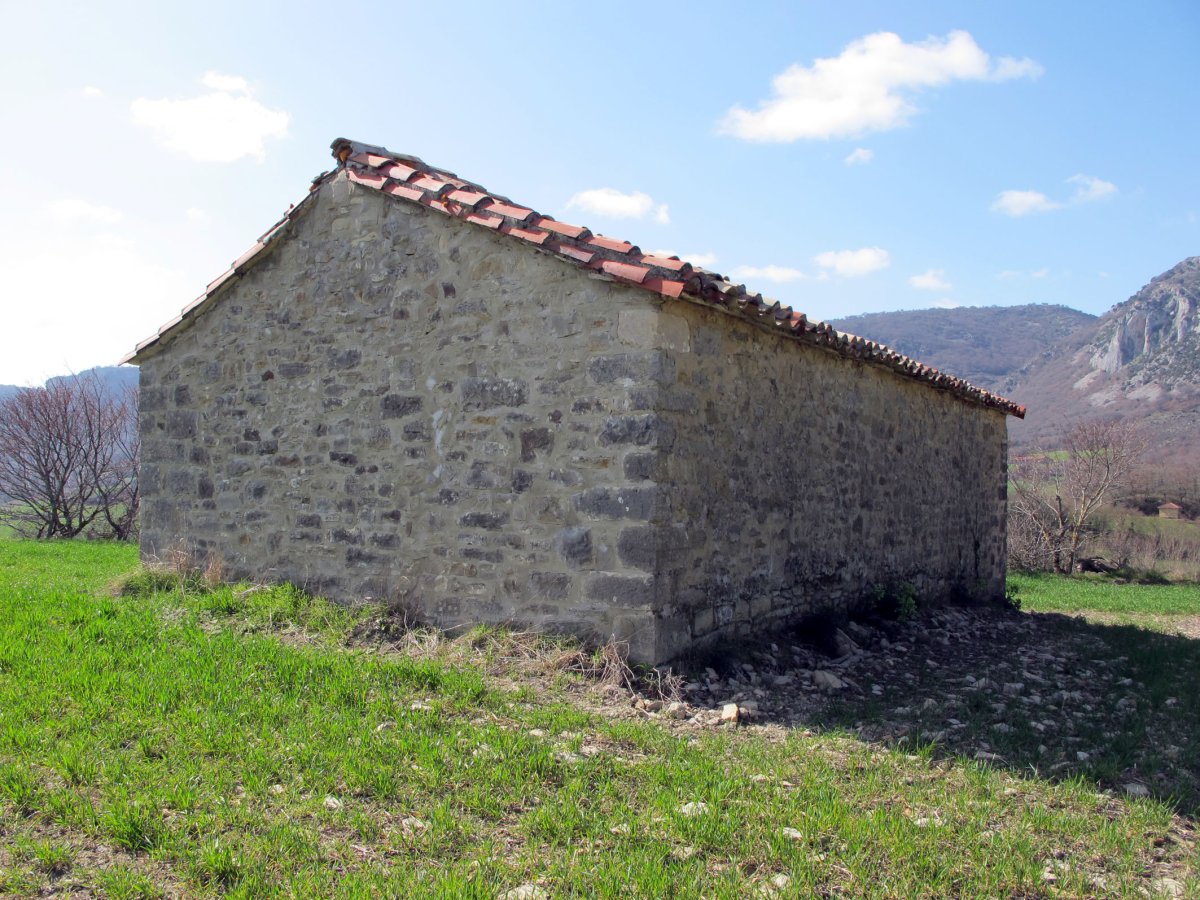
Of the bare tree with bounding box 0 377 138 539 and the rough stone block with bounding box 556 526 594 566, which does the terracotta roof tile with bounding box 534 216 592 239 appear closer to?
the rough stone block with bounding box 556 526 594 566

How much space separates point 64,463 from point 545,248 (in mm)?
17545

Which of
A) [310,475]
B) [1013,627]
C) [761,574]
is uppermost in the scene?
[310,475]

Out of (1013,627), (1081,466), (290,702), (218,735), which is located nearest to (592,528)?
(290,702)

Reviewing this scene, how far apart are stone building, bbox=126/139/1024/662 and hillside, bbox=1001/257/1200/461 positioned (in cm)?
4126

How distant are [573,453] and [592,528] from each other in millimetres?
517

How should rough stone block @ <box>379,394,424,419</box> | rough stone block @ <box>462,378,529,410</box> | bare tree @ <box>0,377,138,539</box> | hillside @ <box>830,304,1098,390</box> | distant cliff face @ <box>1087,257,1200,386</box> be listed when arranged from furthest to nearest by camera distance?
hillside @ <box>830,304,1098,390</box> < distant cliff face @ <box>1087,257,1200,386</box> < bare tree @ <box>0,377,138,539</box> < rough stone block @ <box>379,394,424,419</box> < rough stone block @ <box>462,378,529,410</box>

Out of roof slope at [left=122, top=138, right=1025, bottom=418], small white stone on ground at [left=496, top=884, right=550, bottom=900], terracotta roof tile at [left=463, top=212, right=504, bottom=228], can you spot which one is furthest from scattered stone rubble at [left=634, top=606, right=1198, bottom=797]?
terracotta roof tile at [left=463, top=212, right=504, bottom=228]

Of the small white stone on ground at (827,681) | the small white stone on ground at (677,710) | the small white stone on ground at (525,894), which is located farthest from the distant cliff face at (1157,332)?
the small white stone on ground at (525,894)

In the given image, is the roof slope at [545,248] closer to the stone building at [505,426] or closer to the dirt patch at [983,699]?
the stone building at [505,426]

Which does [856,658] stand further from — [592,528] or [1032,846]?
[1032,846]

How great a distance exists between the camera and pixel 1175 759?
4672mm

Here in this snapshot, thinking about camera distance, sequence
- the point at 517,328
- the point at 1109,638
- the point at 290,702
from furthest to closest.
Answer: the point at 1109,638
the point at 517,328
the point at 290,702

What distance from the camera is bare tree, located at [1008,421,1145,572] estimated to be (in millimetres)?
23078

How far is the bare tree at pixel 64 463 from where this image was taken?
1917 cm
